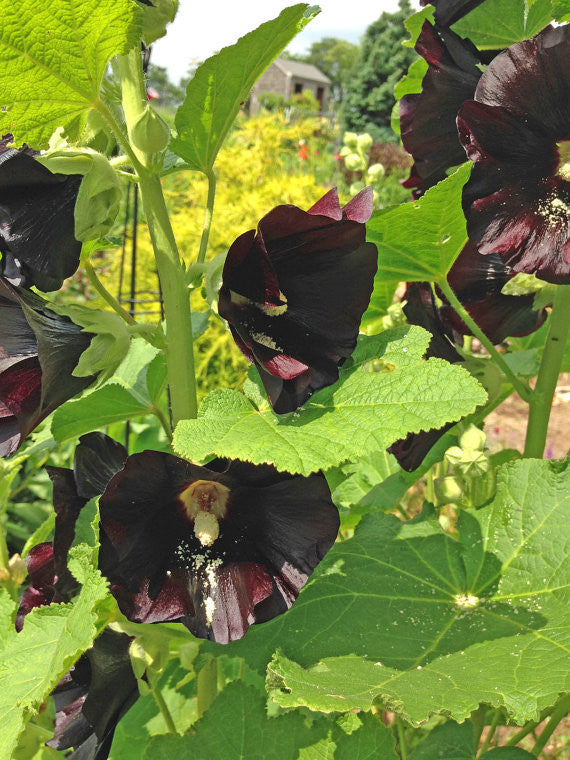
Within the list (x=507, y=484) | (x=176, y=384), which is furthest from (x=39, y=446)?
(x=507, y=484)

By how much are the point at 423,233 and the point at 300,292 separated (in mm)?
214

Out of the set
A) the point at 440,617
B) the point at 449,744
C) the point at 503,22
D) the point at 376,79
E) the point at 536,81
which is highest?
the point at 376,79

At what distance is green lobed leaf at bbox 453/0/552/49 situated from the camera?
0.94 metres

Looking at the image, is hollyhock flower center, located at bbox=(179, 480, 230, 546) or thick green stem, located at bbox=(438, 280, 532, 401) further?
thick green stem, located at bbox=(438, 280, 532, 401)

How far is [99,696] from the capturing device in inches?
30.2

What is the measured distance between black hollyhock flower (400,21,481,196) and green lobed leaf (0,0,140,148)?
382 millimetres

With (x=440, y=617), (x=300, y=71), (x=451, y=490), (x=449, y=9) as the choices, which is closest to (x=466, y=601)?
(x=440, y=617)

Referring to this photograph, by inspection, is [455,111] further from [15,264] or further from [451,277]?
[15,264]

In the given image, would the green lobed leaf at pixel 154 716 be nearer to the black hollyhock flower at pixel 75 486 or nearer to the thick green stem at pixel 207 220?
the black hollyhock flower at pixel 75 486

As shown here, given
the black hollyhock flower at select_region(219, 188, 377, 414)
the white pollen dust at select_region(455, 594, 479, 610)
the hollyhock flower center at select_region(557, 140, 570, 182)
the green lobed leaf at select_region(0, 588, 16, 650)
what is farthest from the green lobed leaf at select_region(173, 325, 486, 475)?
the green lobed leaf at select_region(0, 588, 16, 650)

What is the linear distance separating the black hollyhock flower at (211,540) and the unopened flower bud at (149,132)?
0.28 metres

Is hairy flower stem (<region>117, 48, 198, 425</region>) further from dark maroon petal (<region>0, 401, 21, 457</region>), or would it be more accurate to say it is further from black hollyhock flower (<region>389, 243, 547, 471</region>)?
black hollyhock flower (<region>389, 243, 547, 471</region>)

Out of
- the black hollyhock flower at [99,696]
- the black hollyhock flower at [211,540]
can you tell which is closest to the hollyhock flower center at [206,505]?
the black hollyhock flower at [211,540]

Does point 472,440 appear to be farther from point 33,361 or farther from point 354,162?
point 354,162
